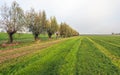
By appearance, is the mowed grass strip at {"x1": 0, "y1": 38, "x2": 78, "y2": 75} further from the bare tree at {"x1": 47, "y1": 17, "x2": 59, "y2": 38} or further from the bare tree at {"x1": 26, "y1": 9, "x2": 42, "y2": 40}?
the bare tree at {"x1": 47, "y1": 17, "x2": 59, "y2": 38}

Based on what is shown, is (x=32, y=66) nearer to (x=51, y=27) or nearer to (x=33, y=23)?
(x=33, y=23)

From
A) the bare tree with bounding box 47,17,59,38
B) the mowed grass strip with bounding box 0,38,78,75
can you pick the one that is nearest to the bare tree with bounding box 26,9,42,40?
the bare tree with bounding box 47,17,59,38

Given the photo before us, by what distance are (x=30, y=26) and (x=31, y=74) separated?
57738mm

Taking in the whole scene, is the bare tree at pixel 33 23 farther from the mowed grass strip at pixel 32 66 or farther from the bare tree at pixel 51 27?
the mowed grass strip at pixel 32 66

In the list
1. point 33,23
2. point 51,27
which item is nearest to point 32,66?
point 33,23

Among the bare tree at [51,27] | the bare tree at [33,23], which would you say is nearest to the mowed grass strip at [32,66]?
the bare tree at [33,23]

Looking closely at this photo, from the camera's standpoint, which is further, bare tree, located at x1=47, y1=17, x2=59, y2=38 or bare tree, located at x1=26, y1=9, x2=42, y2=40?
bare tree, located at x1=47, y1=17, x2=59, y2=38

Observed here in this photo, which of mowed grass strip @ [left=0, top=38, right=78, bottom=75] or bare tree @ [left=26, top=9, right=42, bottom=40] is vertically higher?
bare tree @ [left=26, top=9, right=42, bottom=40]

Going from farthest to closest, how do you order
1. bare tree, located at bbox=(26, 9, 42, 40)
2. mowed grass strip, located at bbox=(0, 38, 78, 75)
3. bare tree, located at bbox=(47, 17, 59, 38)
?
bare tree, located at bbox=(47, 17, 59, 38) → bare tree, located at bbox=(26, 9, 42, 40) → mowed grass strip, located at bbox=(0, 38, 78, 75)

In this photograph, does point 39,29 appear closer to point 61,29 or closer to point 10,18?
point 10,18

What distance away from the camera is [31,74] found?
11805 mm

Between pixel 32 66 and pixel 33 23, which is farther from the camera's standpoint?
pixel 33 23

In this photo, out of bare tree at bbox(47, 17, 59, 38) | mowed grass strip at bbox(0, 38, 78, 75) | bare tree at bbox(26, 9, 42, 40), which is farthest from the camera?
bare tree at bbox(47, 17, 59, 38)

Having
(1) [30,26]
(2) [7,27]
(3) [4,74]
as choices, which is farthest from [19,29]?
(3) [4,74]
